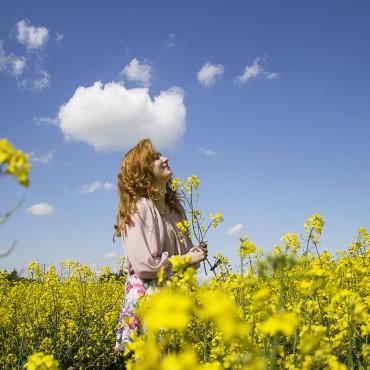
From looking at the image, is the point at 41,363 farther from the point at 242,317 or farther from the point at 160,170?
the point at 160,170

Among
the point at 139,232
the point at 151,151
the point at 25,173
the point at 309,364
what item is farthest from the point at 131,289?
the point at 25,173

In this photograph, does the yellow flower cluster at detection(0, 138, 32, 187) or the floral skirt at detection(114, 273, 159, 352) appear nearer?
the yellow flower cluster at detection(0, 138, 32, 187)

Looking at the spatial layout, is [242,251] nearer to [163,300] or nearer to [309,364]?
[309,364]

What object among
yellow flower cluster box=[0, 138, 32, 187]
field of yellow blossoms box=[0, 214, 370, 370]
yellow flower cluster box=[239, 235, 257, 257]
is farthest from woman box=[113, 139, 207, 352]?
yellow flower cluster box=[0, 138, 32, 187]

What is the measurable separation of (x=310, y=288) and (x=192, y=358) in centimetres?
118

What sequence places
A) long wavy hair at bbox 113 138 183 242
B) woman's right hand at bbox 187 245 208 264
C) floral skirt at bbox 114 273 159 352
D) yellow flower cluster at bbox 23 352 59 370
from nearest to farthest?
yellow flower cluster at bbox 23 352 59 370, woman's right hand at bbox 187 245 208 264, floral skirt at bbox 114 273 159 352, long wavy hair at bbox 113 138 183 242

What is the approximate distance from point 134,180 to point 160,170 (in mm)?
202

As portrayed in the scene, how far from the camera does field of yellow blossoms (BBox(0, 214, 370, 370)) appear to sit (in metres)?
1.02

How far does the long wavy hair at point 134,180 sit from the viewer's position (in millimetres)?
3401

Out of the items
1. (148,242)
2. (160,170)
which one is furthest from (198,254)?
(160,170)

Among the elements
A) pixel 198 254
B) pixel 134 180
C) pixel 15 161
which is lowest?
pixel 15 161

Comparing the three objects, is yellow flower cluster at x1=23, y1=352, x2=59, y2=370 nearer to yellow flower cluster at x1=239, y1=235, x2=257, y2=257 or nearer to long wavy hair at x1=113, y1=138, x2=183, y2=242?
yellow flower cluster at x1=239, y1=235, x2=257, y2=257

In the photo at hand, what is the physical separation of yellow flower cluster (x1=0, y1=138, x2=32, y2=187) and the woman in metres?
1.87

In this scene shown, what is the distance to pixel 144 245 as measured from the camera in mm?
3197
